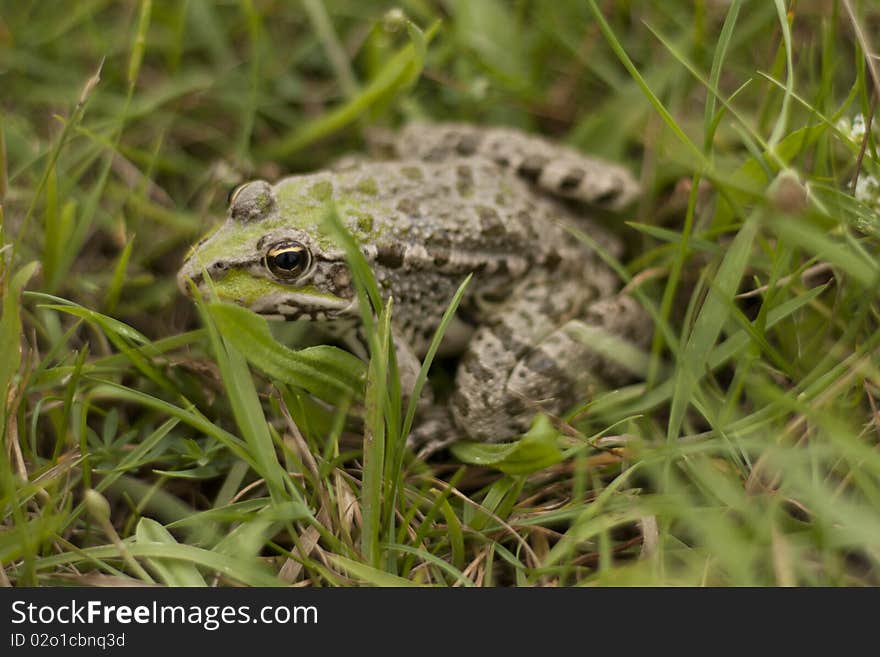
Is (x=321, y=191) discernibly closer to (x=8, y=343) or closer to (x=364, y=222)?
(x=364, y=222)

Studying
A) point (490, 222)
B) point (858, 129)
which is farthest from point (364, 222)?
point (858, 129)

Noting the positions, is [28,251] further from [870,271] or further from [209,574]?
[870,271]

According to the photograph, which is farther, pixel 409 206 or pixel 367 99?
pixel 367 99

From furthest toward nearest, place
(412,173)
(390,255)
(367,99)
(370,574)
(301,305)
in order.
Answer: (367,99), (412,173), (390,255), (301,305), (370,574)

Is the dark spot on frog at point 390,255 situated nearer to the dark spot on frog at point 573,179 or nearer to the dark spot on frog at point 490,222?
the dark spot on frog at point 490,222

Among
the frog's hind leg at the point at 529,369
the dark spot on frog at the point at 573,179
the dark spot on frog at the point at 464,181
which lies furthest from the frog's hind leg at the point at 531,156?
the frog's hind leg at the point at 529,369

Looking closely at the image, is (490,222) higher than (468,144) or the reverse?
the reverse
